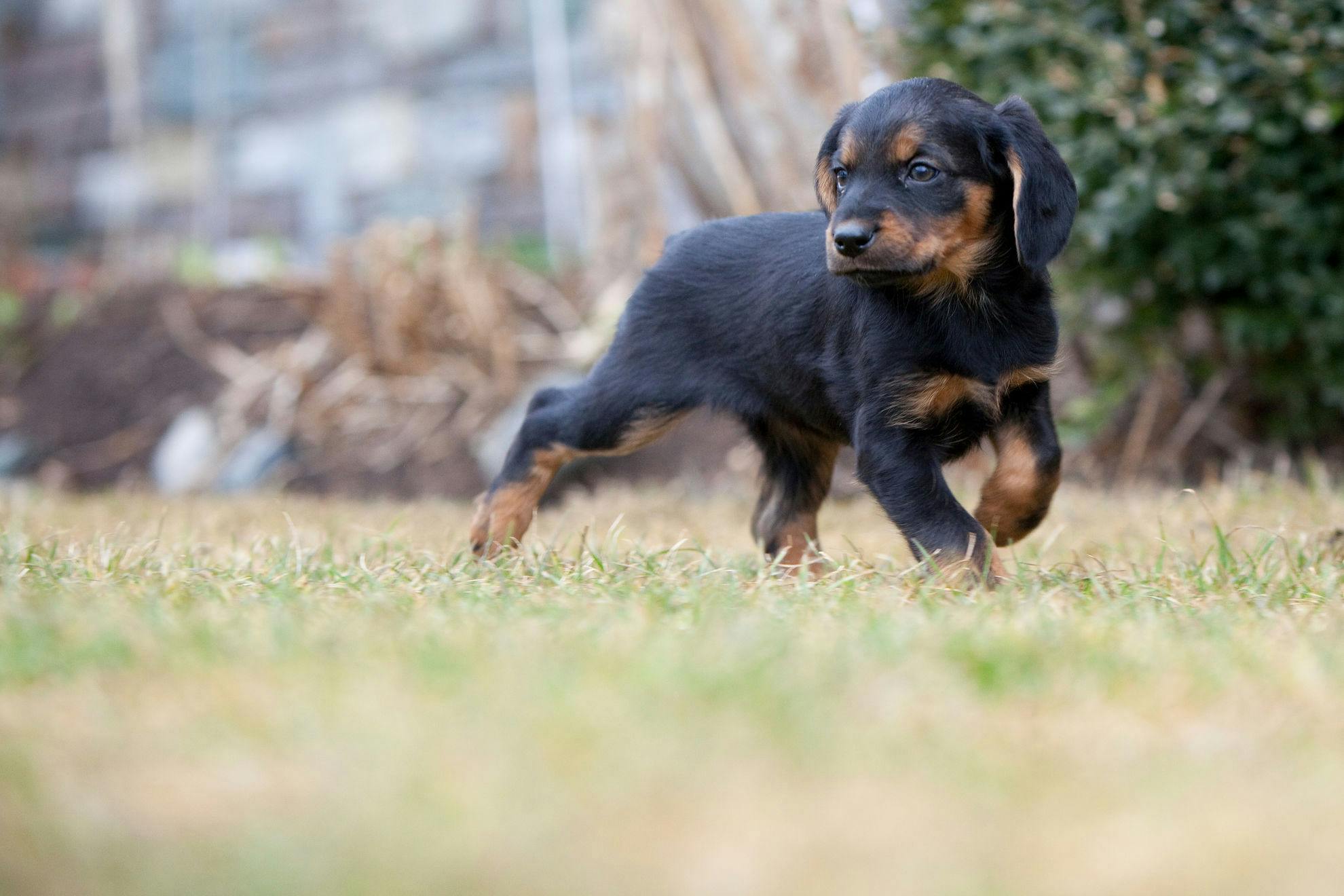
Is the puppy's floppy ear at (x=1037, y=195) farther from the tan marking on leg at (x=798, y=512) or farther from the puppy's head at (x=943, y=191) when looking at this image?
the tan marking on leg at (x=798, y=512)

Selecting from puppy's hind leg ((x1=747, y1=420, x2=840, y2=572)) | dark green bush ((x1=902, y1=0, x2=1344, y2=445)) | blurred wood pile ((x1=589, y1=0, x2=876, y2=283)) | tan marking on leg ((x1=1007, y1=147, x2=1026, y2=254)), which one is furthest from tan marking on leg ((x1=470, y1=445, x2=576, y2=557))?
blurred wood pile ((x1=589, y1=0, x2=876, y2=283))

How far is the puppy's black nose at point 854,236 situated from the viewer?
115 inches

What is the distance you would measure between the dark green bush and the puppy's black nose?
7.11 ft

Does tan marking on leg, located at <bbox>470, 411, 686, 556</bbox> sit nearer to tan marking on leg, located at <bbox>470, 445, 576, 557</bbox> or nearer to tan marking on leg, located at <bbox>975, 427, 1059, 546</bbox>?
tan marking on leg, located at <bbox>470, 445, 576, 557</bbox>

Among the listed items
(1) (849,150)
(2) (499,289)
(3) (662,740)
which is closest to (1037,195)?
(1) (849,150)

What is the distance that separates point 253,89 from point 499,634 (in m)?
9.95

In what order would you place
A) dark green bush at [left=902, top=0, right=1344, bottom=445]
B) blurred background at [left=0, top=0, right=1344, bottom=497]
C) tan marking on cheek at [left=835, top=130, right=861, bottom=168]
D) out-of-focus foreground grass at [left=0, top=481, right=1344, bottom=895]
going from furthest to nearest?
blurred background at [left=0, top=0, right=1344, bottom=497] → dark green bush at [left=902, top=0, right=1344, bottom=445] → tan marking on cheek at [left=835, top=130, right=861, bottom=168] → out-of-focus foreground grass at [left=0, top=481, right=1344, bottom=895]

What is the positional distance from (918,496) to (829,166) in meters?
0.84

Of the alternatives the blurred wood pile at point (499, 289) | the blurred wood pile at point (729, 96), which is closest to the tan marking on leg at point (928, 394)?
the blurred wood pile at point (729, 96)

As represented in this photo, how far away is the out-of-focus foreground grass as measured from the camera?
4.33 feet

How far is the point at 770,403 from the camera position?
3586mm

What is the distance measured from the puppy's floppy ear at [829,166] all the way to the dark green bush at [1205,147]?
5.75 feet

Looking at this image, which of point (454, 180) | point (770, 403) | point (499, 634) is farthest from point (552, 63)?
point (499, 634)

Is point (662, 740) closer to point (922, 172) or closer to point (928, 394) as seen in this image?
point (928, 394)
